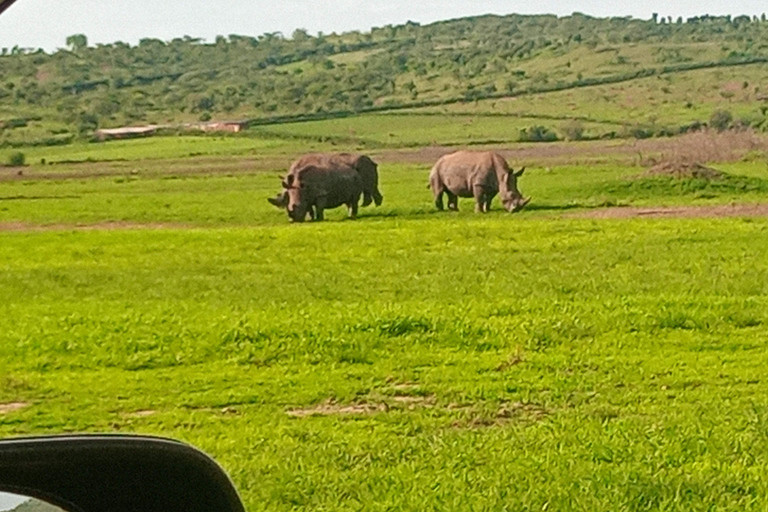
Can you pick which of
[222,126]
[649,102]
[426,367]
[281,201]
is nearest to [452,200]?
[281,201]

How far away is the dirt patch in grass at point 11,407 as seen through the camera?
5.47 metres

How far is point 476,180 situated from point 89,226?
5910mm

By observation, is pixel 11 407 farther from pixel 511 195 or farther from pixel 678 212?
pixel 511 195

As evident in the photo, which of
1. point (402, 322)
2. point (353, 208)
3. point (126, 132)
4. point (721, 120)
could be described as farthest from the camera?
point (721, 120)

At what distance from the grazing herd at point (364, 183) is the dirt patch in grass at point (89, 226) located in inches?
88.6

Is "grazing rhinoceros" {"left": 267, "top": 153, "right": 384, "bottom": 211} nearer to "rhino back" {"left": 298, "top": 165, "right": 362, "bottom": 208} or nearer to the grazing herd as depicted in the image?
the grazing herd

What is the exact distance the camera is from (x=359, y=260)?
11.4 metres

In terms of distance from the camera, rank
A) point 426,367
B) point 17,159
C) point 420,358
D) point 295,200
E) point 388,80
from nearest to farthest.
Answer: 1. point 426,367
2. point 420,358
3. point 295,200
4. point 17,159
5. point 388,80

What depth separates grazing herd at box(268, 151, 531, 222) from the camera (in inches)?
688

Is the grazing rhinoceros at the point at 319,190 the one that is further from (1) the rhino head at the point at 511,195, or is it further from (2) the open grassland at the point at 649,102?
(2) the open grassland at the point at 649,102

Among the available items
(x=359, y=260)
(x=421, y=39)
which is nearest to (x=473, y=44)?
(x=421, y=39)

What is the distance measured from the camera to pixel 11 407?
5.56 metres

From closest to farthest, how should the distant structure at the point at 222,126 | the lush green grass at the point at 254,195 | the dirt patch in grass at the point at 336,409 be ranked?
the dirt patch in grass at the point at 336,409
the lush green grass at the point at 254,195
the distant structure at the point at 222,126

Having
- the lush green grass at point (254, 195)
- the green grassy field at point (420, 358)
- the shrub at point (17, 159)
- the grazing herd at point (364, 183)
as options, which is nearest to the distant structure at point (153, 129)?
the shrub at point (17, 159)
